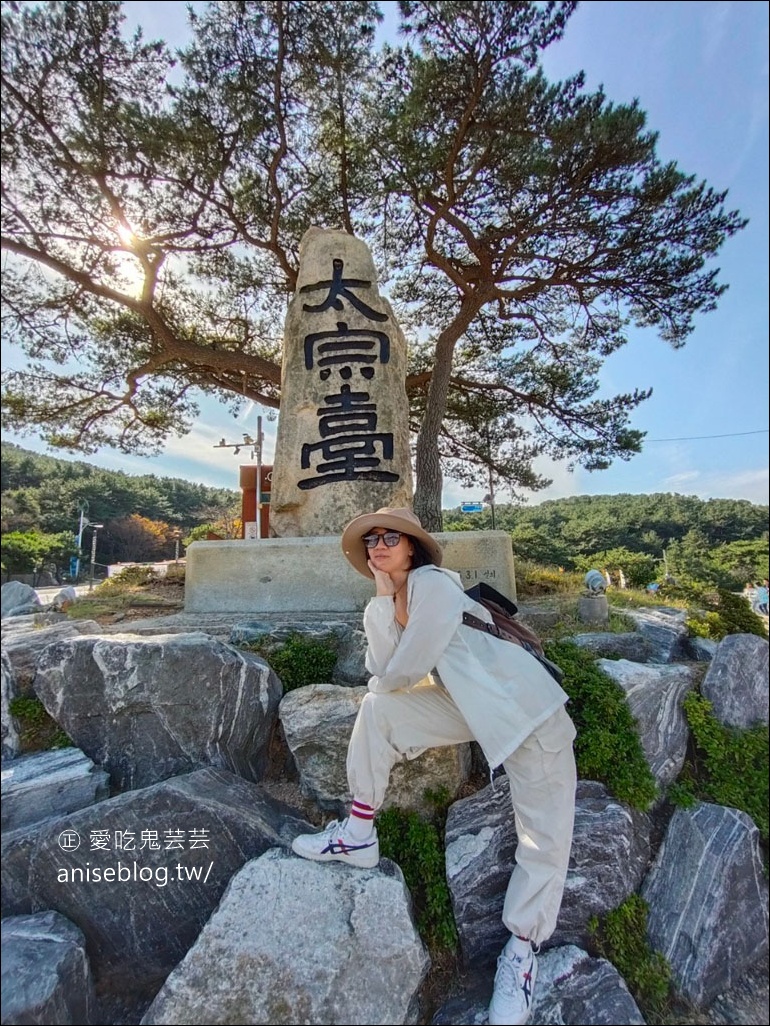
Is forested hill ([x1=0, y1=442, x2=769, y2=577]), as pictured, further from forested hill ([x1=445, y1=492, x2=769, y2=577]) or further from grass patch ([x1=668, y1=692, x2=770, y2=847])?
grass patch ([x1=668, y1=692, x2=770, y2=847])

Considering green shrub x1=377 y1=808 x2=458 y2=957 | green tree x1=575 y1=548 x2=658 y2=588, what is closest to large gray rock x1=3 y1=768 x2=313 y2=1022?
green shrub x1=377 y1=808 x2=458 y2=957

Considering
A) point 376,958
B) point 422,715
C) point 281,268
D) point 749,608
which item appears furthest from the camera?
point 281,268

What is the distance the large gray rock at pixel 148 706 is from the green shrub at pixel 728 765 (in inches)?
87.7

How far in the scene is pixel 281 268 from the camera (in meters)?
9.09

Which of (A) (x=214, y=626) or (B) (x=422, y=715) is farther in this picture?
(A) (x=214, y=626)

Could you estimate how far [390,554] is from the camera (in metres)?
2.04

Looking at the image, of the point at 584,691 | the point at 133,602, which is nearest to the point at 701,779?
the point at 584,691

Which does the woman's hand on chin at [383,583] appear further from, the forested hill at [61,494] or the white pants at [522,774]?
the forested hill at [61,494]

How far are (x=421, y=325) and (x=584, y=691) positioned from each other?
8.61 meters

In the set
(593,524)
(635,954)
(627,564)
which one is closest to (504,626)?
(635,954)

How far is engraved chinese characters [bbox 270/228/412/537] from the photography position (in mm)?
5203

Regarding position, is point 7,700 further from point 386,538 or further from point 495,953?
point 495,953

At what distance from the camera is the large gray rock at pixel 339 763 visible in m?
2.35

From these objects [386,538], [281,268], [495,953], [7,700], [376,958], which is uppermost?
[281,268]
